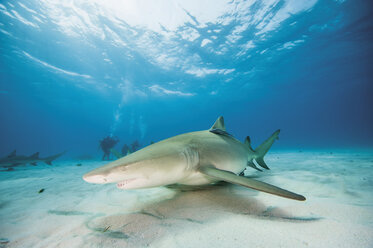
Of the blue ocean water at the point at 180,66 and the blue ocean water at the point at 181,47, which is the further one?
the blue ocean water at the point at 181,47

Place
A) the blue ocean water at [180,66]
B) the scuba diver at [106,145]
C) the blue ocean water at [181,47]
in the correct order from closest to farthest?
the blue ocean water at [180,66], the blue ocean water at [181,47], the scuba diver at [106,145]

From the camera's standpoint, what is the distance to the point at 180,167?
1.80 meters

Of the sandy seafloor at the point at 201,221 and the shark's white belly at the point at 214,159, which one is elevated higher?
the shark's white belly at the point at 214,159

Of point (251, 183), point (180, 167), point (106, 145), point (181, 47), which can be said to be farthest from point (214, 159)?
point (181, 47)

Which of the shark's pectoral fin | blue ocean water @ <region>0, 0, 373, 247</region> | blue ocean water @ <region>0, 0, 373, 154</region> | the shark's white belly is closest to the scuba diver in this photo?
blue ocean water @ <region>0, 0, 373, 247</region>

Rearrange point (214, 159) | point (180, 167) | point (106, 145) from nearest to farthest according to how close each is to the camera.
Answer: point (180, 167) < point (214, 159) < point (106, 145)

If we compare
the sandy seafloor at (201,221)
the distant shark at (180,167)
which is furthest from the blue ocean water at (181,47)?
the sandy seafloor at (201,221)

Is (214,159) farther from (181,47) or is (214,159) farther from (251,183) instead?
(181,47)

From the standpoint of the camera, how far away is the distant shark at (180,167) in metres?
1.40

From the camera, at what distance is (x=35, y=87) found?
121ft

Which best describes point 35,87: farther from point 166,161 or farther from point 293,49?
point 293,49

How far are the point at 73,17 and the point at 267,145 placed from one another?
76.7 feet

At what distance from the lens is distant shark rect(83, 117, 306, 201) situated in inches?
55.1

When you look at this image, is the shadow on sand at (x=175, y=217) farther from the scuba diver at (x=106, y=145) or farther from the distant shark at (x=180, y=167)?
the scuba diver at (x=106, y=145)
